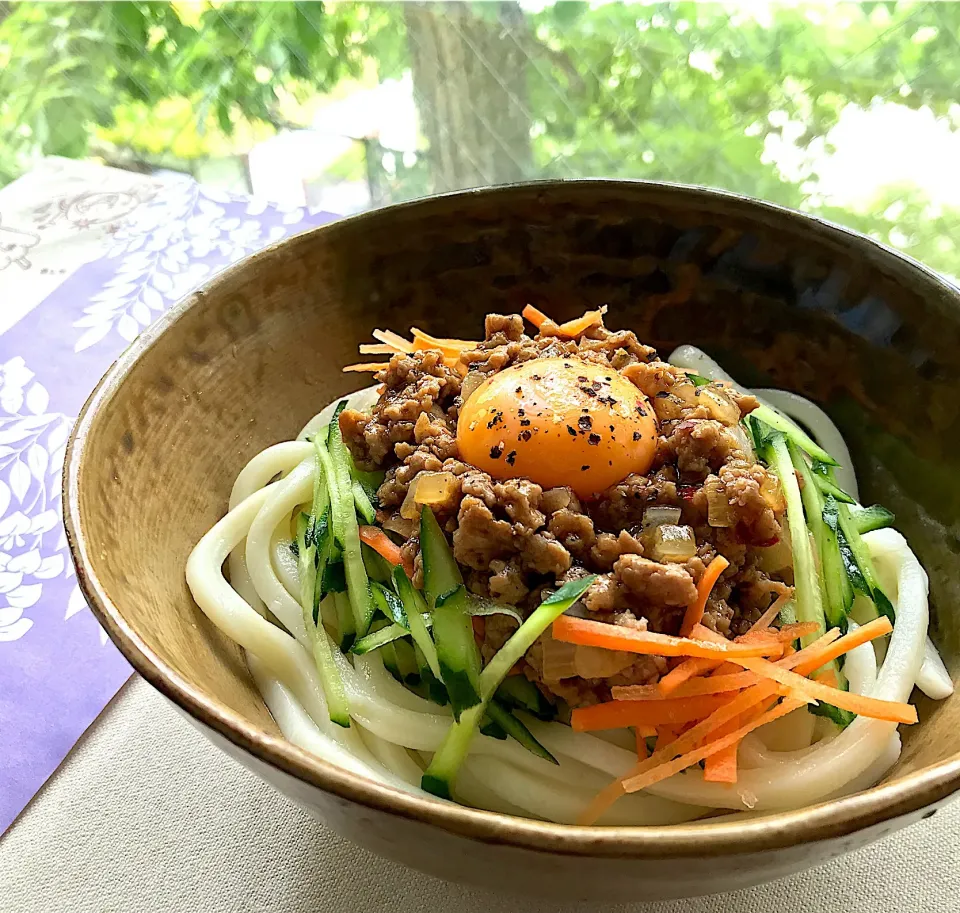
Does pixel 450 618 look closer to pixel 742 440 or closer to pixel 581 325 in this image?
Result: pixel 742 440

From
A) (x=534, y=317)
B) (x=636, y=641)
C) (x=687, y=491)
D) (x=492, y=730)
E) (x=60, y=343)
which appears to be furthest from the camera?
(x=60, y=343)

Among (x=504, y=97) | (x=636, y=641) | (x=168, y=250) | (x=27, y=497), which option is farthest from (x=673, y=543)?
(x=504, y=97)

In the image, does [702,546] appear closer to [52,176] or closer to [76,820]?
[76,820]

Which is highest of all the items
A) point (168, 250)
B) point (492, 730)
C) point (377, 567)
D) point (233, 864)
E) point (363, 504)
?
point (363, 504)

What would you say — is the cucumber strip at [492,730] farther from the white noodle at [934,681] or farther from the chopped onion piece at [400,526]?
the white noodle at [934,681]

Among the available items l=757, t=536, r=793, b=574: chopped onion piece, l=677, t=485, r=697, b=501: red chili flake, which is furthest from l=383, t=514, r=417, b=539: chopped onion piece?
l=757, t=536, r=793, b=574: chopped onion piece

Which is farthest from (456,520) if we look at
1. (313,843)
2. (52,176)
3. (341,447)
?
(52,176)

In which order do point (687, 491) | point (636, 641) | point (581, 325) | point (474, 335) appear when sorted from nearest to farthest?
point (636, 641), point (687, 491), point (581, 325), point (474, 335)

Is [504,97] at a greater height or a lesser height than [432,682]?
greater
